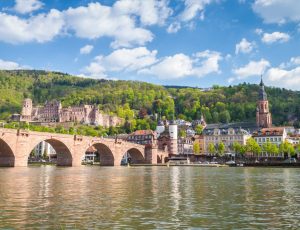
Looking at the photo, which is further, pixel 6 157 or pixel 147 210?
pixel 6 157

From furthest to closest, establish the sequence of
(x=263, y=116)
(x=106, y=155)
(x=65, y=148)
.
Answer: (x=263, y=116) → (x=106, y=155) → (x=65, y=148)

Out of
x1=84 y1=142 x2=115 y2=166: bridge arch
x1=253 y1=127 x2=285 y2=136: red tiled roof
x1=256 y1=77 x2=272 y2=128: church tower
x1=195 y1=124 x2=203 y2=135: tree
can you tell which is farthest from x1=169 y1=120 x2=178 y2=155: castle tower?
x1=84 y1=142 x2=115 y2=166: bridge arch

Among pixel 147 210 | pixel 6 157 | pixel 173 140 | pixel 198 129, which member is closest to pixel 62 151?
pixel 6 157

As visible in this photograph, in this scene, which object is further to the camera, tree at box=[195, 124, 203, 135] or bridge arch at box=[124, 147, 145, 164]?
tree at box=[195, 124, 203, 135]

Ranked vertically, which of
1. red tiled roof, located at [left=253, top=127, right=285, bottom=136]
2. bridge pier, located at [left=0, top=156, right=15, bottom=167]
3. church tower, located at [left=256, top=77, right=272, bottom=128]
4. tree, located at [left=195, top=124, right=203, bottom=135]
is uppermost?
church tower, located at [left=256, top=77, right=272, bottom=128]

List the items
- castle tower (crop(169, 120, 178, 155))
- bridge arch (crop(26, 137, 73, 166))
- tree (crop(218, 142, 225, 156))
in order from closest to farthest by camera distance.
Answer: bridge arch (crop(26, 137, 73, 166))
tree (crop(218, 142, 225, 156))
castle tower (crop(169, 120, 178, 155))

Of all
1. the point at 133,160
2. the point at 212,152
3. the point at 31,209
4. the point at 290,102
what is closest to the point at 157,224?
the point at 31,209

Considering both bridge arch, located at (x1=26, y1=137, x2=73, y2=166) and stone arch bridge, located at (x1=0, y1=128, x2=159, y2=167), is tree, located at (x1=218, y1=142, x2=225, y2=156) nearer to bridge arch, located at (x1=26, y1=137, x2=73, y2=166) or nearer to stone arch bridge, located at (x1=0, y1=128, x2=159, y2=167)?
stone arch bridge, located at (x1=0, y1=128, x2=159, y2=167)

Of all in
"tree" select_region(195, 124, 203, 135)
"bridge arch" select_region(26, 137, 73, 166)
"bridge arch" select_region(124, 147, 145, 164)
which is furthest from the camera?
"tree" select_region(195, 124, 203, 135)

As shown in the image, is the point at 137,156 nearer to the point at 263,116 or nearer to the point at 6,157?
the point at 6,157

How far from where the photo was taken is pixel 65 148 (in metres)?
78.5

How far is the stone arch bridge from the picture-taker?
64500 mm

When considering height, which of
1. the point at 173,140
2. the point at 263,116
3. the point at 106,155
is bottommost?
the point at 106,155

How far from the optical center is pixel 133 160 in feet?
397
